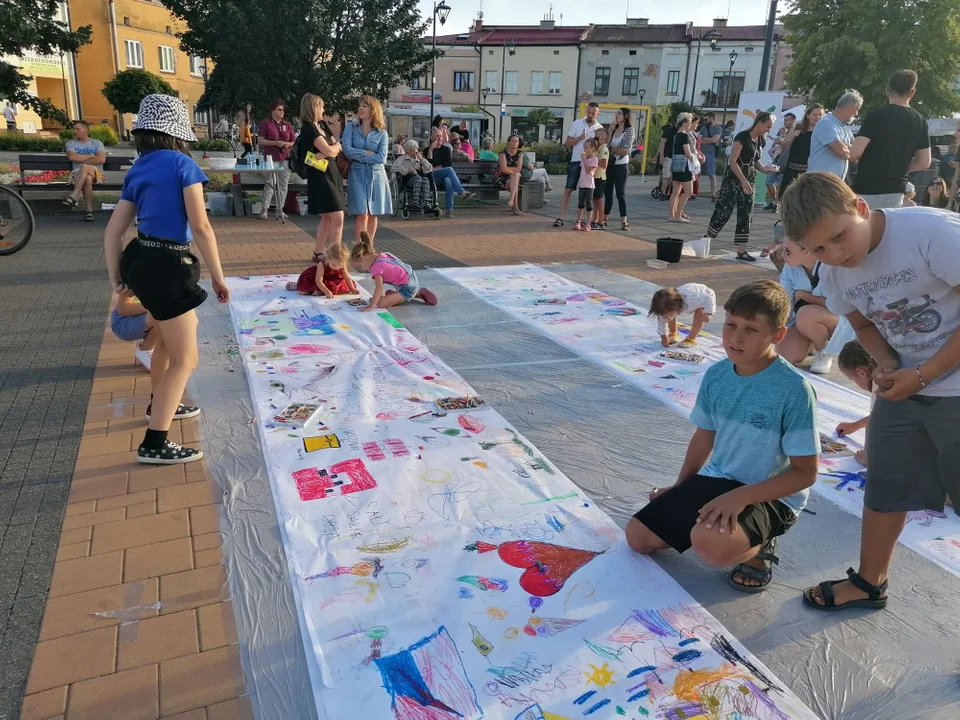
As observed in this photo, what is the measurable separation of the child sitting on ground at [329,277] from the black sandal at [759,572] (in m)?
4.42

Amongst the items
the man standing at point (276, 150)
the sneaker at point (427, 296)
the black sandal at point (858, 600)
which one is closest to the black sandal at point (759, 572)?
the black sandal at point (858, 600)

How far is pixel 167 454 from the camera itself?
3.14 meters

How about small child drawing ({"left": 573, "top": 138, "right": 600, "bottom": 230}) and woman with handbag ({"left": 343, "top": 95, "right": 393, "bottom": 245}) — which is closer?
woman with handbag ({"left": 343, "top": 95, "right": 393, "bottom": 245})

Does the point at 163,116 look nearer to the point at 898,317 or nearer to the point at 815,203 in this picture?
the point at 815,203

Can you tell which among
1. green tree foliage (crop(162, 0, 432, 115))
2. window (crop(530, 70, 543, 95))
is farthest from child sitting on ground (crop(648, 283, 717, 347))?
window (crop(530, 70, 543, 95))

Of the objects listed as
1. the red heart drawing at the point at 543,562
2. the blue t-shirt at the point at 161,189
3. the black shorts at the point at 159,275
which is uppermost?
the blue t-shirt at the point at 161,189

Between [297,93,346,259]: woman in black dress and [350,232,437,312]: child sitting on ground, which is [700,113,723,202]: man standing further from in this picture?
[350,232,437,312]: child sitting on ground

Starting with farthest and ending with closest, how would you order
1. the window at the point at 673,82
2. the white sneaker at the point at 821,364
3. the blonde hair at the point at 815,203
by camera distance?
the window at the point at 673,82 → the white sneaker at the point at 821,364 → the blonde hair at the point at 815,203

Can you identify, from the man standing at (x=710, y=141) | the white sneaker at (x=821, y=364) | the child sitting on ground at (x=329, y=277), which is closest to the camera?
the white sneaker at (x=821, y=364)

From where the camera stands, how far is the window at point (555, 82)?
5219 centimetres

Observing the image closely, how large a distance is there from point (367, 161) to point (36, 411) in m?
4.65

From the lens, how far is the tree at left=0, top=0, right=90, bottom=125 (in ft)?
36.4

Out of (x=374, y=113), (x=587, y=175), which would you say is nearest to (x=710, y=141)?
(x=587, y=175)

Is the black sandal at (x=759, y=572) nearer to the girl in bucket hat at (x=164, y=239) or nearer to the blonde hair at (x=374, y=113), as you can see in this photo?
the girl in bucket hat at (x=164, y=239)
